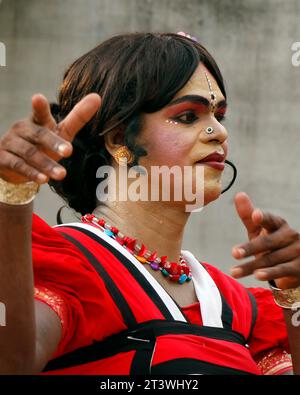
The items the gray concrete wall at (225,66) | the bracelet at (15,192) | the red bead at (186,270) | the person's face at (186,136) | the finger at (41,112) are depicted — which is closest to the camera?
the finger at (41,112)

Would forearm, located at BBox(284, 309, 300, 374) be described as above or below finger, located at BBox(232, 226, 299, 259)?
below

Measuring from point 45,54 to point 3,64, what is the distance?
228 millimetres

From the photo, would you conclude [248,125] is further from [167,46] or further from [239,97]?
[167,46]

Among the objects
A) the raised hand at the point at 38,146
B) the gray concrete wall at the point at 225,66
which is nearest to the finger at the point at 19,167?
the raised hand at the point at 38,146

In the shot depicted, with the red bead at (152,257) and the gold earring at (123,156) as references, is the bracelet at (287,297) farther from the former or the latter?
the gold earring at (123,156)

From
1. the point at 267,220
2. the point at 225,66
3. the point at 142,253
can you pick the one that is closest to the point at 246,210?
the point at 267,220

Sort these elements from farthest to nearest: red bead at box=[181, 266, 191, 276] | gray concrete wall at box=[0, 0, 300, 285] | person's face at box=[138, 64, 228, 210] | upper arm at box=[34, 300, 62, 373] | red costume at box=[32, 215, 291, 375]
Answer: gray concrete wall at box=[0, 0, 300, 285] → red bead at box=[181, 266, 191, 276] → person's face at box=[138, 64, 228, 210] → red costume at box=[32, 215, 291, 375] → upper arm at box=[34, 300, 62, 373]

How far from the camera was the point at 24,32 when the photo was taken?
4934 mm

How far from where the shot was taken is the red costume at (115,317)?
210 cm

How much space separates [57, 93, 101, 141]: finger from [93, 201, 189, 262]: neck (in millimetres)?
711

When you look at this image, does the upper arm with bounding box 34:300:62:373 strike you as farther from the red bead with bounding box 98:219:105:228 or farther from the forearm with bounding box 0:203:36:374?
the red bead with bounding box 98:219:105:228

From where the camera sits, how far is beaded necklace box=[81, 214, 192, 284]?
242 cm

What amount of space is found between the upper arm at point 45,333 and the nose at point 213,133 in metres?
0.67

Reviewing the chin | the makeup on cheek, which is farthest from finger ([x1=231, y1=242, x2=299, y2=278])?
the makeup on cheek
